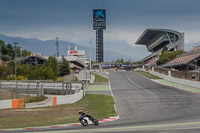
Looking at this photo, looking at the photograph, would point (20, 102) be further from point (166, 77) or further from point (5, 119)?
point (166, 77)

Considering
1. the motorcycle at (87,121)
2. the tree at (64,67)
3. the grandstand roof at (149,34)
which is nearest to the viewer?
the motorcycle at (87,121)

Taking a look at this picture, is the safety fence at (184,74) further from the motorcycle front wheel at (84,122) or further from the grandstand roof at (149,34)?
the grandstand roof at (149,34)

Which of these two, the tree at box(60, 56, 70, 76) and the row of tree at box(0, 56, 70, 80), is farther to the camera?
the tree at box(60, 56, 70, 76)

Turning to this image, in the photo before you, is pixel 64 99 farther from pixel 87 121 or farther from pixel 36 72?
pixel 36 72

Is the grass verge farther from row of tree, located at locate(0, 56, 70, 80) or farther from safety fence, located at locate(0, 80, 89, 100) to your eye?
row of tree, located at locate(0, 56, 70, 80)

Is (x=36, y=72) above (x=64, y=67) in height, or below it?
below

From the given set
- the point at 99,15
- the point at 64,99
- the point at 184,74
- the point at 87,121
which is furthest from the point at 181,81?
the point at 99,15

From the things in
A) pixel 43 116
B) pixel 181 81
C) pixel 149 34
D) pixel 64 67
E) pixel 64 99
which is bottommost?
pixel 43 116

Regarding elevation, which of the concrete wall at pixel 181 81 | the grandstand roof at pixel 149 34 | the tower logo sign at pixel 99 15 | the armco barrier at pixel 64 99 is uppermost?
the tower logo sign at pixel 99 15

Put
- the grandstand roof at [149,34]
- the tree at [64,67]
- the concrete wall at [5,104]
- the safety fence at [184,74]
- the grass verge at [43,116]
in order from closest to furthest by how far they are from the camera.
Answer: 1. the grass verge at [43,116]
2. the concrete wall at [5,104]
3. the safety fence at [184,74]
4. the tree at [64,67]
5. the grandstand roof at [149,34]

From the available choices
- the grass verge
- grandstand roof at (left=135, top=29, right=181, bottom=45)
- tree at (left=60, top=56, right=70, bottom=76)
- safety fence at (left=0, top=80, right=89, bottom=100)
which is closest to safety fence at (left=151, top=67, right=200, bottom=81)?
safety fence at (left=0, top=80, right=89, bottom=100)

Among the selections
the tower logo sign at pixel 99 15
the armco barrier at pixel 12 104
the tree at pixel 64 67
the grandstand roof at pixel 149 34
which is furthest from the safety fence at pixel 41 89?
the grandstand roof at pixel 149 34

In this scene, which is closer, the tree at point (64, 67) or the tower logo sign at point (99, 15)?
the tree at point (64, 67)

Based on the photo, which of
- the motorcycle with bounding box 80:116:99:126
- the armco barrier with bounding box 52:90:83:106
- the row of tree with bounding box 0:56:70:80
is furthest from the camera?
the row of tree with bounding box 0:56:70:80
